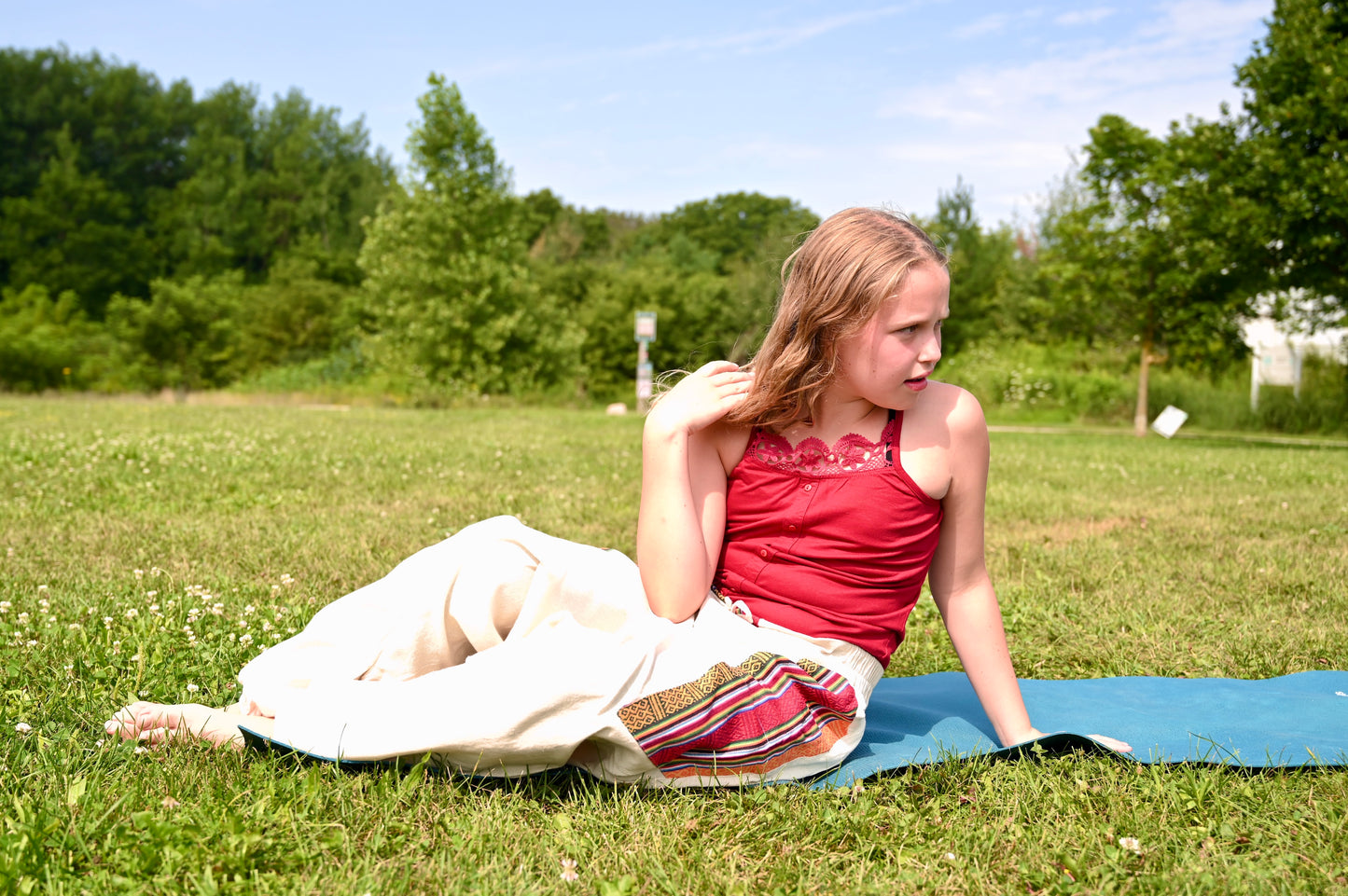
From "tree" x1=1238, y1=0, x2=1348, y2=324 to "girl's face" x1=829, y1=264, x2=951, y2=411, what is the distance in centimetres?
1549

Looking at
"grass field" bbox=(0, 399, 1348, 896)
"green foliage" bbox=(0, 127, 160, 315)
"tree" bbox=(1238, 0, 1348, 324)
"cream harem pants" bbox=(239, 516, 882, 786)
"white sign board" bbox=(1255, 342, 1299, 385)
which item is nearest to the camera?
"grass field" bbox=(0, 399, 1348, 896)

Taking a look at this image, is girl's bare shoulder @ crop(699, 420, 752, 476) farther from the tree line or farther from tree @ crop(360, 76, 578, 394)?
tree @ crop(360, 76, 578, 394)

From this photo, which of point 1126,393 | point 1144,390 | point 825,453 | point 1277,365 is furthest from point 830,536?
point 1277,365

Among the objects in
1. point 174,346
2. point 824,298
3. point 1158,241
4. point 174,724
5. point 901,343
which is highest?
point 1158,241

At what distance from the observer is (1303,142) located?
15734 mm

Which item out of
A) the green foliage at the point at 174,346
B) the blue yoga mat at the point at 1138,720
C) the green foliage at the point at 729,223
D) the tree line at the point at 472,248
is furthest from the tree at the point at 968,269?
the blue yoga mat at the point at 1138,720

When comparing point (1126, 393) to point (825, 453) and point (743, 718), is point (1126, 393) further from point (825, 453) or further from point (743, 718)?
point (743, 718)

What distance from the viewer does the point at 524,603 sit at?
2.26 metres

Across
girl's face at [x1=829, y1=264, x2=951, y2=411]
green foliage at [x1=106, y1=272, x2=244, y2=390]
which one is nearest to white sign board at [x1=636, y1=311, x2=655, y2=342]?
girl's face at [x1=829, y1=264, x2=951, y2=411]

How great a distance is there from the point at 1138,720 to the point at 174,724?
8.73 feet

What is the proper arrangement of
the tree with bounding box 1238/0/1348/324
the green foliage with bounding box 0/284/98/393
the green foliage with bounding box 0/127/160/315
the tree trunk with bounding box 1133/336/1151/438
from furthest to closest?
1. the green foliage with bounding box 0/127/160/315
2. the green foliage with bounding box 0/284/98/393
3. the tree trunk with bounding box 1133/336/1151/438
4. the tree with bounding box 1238/0/1348/324

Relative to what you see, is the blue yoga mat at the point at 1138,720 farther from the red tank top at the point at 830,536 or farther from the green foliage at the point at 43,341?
the green foliage at the point at 43,341

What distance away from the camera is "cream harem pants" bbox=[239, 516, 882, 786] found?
210 centimetres

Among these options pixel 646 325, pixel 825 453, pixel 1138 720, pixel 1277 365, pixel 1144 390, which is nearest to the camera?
pixel 825 453
